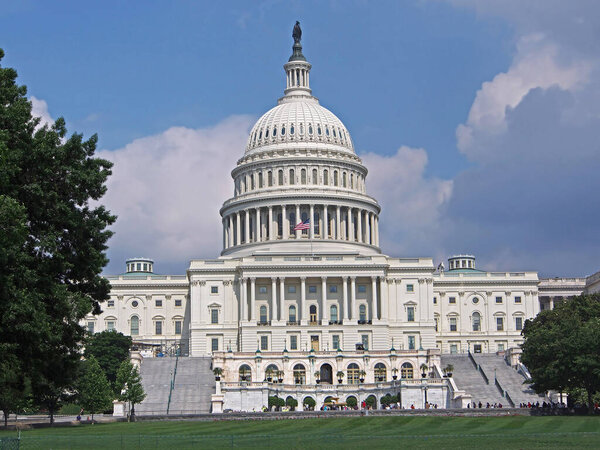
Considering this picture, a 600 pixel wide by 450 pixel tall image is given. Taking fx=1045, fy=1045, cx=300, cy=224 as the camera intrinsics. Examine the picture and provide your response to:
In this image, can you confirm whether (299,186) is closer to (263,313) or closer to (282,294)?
(282,294)

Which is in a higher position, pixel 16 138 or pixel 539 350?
pixel 16 138

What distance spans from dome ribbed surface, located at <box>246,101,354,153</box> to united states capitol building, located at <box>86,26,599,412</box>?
22cm

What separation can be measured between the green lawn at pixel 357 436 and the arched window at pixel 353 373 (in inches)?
1828

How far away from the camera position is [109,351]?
120 meters

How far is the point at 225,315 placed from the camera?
465 ft

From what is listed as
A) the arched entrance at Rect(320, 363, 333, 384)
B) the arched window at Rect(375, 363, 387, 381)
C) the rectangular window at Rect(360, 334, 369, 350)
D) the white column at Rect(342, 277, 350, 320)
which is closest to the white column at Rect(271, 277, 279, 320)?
the white column at Rect(342, 277, 350, 320)

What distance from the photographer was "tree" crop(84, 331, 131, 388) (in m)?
117

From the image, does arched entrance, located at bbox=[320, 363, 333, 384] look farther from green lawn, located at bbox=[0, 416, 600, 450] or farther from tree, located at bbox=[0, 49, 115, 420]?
tree, located at bbox=[0, 49, 115, 420]

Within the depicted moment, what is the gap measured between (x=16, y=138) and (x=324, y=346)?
90.2 metres

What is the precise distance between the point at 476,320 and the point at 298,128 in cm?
3970

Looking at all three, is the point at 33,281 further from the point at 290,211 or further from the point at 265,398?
the point at 290,211

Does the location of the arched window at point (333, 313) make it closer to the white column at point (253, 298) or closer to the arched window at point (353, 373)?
the white column at point (253, 298)

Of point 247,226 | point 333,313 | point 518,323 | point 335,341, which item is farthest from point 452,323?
point 247,226

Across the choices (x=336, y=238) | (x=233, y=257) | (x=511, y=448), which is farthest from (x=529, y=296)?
(x=511, y=448)
